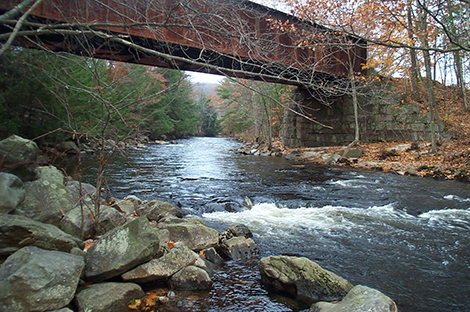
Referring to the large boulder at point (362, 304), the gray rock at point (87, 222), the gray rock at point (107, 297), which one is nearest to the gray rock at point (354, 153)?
the gray rock at point (87, 222)

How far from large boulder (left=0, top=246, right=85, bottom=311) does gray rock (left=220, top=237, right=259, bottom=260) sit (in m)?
1.94

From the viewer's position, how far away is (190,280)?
3.31 m

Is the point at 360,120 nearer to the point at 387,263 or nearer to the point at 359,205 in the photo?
the point at 359,205

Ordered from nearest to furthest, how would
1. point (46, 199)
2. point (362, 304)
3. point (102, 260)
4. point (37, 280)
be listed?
point (37, 280) → point (362, 304) → point (102, 260) → point (46, 199)

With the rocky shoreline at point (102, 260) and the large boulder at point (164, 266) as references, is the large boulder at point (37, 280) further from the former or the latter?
the large boulder at point (164, 266)

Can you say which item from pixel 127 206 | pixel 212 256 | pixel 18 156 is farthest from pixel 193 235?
pixel 18 156

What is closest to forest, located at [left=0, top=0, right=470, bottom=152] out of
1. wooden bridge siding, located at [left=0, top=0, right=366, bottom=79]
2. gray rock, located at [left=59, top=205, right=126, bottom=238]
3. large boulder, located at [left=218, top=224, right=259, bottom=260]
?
wooden bridge siding, located at [left=0, top=0, right=366, bottom=79]

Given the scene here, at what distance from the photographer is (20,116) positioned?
9875 millimetres

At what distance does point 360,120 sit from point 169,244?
16336 millimetres

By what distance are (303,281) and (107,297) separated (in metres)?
1.94

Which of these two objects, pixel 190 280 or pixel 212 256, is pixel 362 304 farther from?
pixel 212 256

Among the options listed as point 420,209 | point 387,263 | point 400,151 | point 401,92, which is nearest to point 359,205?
point 420,209

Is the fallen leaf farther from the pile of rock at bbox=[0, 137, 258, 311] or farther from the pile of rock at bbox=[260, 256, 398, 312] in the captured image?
the pile of rock at bbox=[260, 256, 398, 312]

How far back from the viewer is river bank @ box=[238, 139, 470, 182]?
10305 mm
